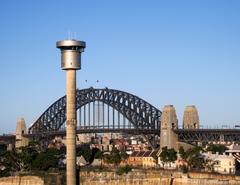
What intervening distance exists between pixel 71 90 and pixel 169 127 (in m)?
70.4

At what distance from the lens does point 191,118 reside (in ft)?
579


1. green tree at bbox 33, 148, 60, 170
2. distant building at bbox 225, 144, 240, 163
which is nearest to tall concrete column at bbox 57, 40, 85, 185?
green tree at bbox 33, 148, 60, 170

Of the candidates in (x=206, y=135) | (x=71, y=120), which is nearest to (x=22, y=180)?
(x=71, y=120)

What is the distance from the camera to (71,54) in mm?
101750

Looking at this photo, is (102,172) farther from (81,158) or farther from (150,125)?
(150,125)

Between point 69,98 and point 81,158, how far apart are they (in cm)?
6473

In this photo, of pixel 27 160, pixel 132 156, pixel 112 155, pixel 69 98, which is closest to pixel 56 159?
pixel 27 160

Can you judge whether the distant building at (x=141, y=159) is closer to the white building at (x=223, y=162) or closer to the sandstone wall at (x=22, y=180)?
the white building at (x=223, y=162)

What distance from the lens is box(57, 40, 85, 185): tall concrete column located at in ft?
321

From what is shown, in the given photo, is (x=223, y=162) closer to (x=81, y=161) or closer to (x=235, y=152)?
(x=235, y=152)

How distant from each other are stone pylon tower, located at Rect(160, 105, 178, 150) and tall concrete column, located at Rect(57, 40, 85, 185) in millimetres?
66831

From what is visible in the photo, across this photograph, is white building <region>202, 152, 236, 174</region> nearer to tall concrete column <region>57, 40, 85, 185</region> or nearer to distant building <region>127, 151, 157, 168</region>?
distant building <region>127, 151, 157, 168</region>

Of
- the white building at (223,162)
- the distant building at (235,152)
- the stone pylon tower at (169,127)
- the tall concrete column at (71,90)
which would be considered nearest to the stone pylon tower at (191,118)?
the stone pylon tower at (169,127)

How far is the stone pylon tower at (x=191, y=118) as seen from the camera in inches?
6919
